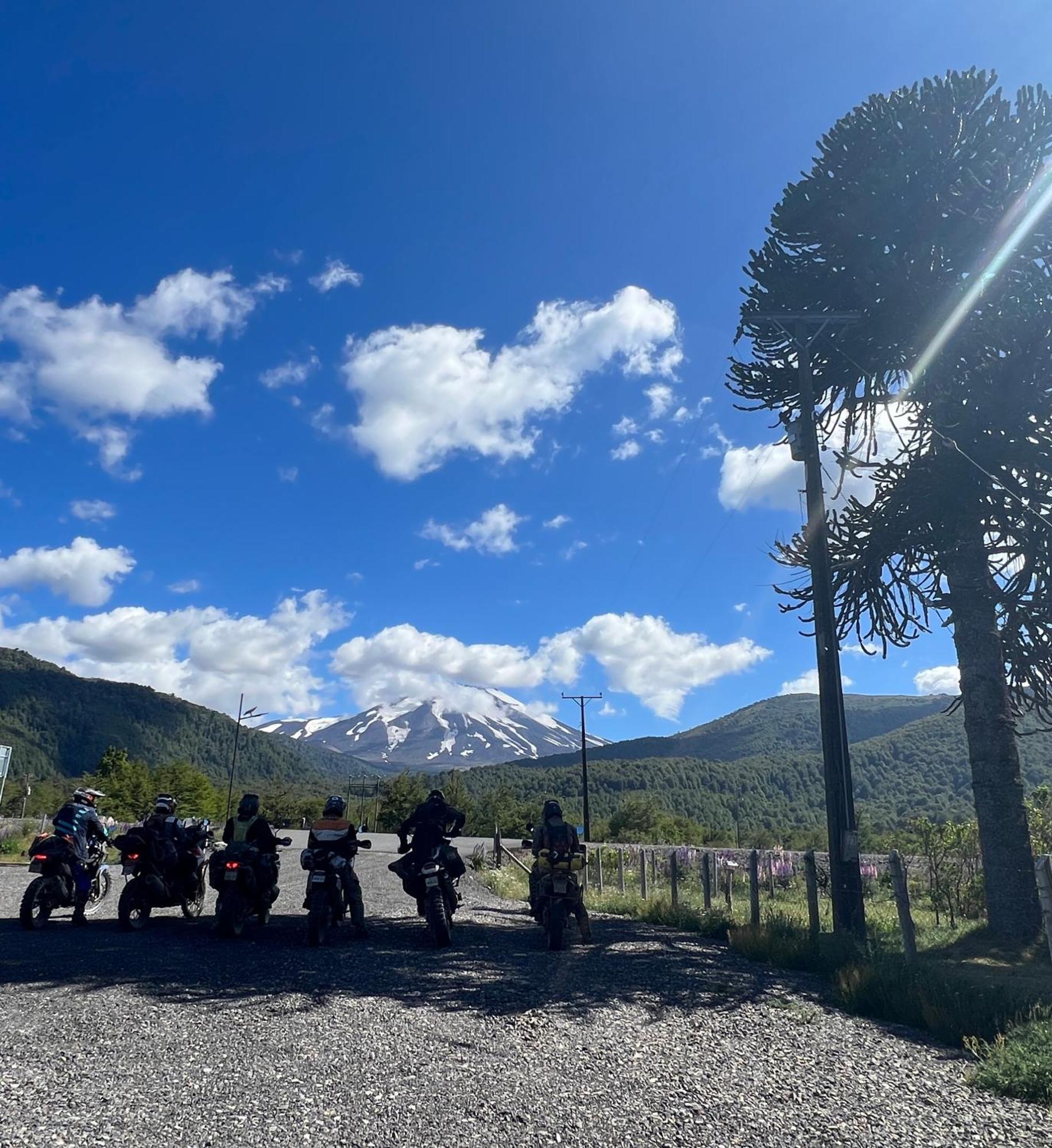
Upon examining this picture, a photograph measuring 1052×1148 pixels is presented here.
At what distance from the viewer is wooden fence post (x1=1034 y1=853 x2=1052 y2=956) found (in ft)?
22.1

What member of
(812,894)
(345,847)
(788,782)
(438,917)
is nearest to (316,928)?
(345,847)

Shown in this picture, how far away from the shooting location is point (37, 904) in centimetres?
930

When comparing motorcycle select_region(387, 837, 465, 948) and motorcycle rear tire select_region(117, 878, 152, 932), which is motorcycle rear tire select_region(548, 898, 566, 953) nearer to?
motorcycle select_region(387, 837, 465, 948)

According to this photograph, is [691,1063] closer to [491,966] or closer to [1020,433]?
[491,966]

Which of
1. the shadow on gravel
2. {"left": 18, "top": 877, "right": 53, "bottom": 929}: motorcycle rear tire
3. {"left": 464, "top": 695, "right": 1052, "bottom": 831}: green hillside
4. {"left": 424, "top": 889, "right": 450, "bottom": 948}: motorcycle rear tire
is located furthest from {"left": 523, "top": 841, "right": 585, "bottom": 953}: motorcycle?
{"left": 464, "top": 695, "right": 1052, "bottom": 831}: green hillside

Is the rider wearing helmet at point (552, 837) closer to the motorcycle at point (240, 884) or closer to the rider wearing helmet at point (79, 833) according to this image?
the motorcycle at point (240, 884)

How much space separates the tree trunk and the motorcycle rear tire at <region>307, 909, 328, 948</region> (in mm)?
8123

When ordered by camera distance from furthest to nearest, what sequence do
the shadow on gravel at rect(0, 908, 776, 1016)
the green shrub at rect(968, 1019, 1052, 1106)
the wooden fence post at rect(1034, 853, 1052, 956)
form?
the wooden fence post at rect(1034, 853, 1052, 956), the shadow on gravel at rect(0, 908, 776, 1016), the green shrub at rect(968, 1019, 1052, 1106)

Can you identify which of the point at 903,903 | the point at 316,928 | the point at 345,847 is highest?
the point at 345,847

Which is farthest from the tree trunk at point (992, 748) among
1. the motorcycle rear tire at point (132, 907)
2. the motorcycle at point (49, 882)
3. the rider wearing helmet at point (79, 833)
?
the motorcycle at point (49, 882)

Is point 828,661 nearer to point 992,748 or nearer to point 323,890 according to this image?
point 992,748

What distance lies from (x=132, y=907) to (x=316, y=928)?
269 centimetres

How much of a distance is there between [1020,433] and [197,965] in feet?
38.4

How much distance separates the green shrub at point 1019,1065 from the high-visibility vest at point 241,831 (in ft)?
23.1
